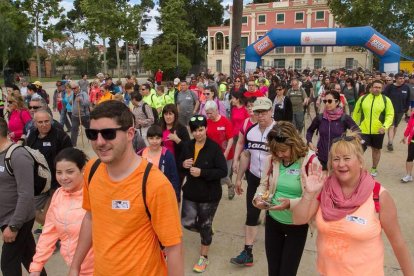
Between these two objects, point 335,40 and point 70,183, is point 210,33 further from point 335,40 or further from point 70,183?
point 70,183

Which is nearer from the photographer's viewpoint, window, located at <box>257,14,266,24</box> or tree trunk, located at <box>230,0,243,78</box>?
tree trunk, located at <box>230,0,243,78</box>

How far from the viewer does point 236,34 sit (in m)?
14.6

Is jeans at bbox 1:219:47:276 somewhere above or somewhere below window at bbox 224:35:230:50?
below

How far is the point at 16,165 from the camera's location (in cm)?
295

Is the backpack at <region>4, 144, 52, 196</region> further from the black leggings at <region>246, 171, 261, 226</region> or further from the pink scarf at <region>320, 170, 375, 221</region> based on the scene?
→ the pink scarf at <region>320, 170, 375, 221</region>

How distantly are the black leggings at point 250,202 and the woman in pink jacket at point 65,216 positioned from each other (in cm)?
193

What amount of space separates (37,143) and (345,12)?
38402mm

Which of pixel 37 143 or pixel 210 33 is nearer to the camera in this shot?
pixel 37 143

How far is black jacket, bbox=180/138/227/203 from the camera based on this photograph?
158 inches

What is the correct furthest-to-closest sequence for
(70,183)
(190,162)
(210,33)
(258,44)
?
1. (210,33)
2. (258,44)
3. (190,162)
4. (70,183)

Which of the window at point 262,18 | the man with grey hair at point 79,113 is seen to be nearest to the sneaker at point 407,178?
the man with grey hair at point 79,113

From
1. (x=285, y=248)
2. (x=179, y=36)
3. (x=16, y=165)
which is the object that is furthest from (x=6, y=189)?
(x=179, y=36)

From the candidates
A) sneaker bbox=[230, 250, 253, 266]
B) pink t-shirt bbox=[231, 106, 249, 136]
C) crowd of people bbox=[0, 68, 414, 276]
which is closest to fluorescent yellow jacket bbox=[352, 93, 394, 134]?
crowd of people bbox=[0, 68, 414, 276]

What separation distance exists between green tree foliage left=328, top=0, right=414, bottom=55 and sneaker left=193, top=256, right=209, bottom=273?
36701 millimetres
